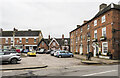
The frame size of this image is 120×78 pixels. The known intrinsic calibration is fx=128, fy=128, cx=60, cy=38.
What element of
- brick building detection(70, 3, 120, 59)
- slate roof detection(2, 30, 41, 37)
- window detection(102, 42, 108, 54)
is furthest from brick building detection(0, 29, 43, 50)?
window detection(102, 42, 108, 54)

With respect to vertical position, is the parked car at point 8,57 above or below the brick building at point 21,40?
below

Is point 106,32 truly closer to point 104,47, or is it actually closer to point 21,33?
point 104,47

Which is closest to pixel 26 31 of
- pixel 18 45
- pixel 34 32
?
pixel 34 32

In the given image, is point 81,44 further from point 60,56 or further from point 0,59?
point 0,59

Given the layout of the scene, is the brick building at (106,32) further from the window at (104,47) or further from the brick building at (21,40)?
the brick building at (21,40)

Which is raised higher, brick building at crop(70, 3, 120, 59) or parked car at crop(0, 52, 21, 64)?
brick building at crop(70, 3, 120, 59)

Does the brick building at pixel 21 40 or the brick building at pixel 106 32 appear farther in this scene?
the brick building at pixel 21 40

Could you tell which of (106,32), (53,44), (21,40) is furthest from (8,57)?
(21,40)

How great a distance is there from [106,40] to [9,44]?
41.7 m

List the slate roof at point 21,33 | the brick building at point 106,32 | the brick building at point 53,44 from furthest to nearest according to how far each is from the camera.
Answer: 1. the slate roof at point 21,33
2. the brick building at point 53,44
3. the brick building at point 106,32

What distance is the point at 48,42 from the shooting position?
5488cm

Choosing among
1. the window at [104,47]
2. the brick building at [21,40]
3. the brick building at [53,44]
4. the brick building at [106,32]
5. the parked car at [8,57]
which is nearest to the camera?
the parked car at [8,57]

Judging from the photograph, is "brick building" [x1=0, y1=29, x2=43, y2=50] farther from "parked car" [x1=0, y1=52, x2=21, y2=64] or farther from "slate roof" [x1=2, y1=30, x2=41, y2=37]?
"parked car" [x1=0, y1=52, x2=21, y2=64]

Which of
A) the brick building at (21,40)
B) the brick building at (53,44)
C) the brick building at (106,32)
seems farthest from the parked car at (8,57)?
the brick building at (21,40)
